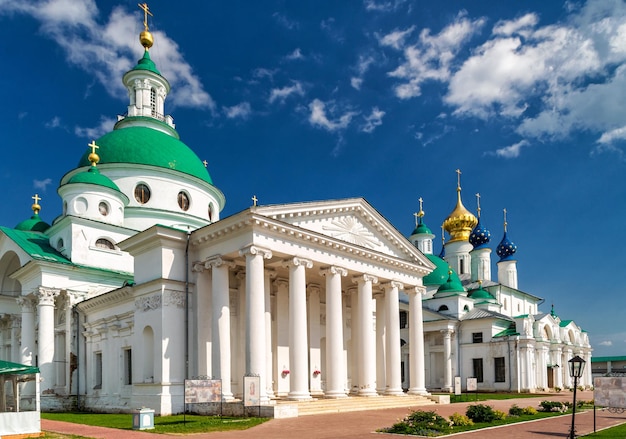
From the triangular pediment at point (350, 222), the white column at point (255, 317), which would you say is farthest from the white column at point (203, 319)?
the triangular pediment at point (350, 222)

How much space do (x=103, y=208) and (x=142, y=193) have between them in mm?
3654

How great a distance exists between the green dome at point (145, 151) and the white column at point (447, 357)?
1005 inches

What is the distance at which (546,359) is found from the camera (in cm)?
5053

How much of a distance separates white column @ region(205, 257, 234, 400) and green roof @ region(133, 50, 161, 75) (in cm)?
2404

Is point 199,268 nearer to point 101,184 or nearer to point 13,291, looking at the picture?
point 101,184

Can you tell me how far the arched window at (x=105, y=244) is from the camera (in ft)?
114

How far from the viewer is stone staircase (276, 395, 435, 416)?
2347 centimetres

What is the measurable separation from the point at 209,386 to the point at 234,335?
274 inches

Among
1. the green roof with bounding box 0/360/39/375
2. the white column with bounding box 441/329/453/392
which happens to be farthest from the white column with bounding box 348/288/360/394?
the green roof with bounding box 0/360/39/375

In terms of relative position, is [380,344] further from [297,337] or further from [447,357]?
[447,357]

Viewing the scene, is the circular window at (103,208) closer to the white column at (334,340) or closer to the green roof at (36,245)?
the green roof at (36,245)

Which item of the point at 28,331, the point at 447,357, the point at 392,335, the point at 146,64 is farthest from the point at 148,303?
the point at 447,357

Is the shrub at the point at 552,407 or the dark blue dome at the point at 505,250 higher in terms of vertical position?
the dark blue dome at the point at 505,250

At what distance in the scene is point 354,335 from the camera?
3253cm
